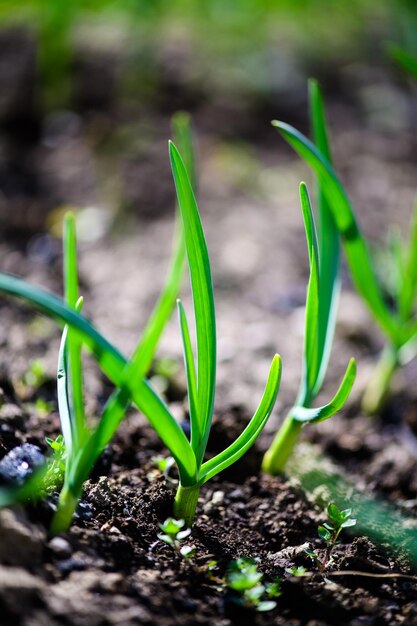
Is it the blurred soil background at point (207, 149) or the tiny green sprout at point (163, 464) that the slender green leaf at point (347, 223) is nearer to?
the blurred soil background at point (207, 149)

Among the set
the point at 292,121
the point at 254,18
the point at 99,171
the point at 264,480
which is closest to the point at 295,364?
the point at 264,480

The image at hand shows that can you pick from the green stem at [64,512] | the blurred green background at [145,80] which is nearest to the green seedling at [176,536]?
the green stem at [64,512]

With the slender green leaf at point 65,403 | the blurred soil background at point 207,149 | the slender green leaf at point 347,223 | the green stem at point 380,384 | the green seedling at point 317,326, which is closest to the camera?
the slender green leaf at point 65,403

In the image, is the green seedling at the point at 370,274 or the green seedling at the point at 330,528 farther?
the green seedling at the point at 370,274

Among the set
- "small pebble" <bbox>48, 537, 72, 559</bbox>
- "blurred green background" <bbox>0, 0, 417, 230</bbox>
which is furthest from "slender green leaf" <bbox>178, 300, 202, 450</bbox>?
"blurred green background" <bbox>0, 0, 417, 230</bbox>

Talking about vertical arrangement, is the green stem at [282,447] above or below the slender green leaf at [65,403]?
below

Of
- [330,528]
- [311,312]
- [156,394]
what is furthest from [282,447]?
[156,394]

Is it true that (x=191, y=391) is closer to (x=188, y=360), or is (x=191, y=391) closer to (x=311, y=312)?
(x=188, y=360)
